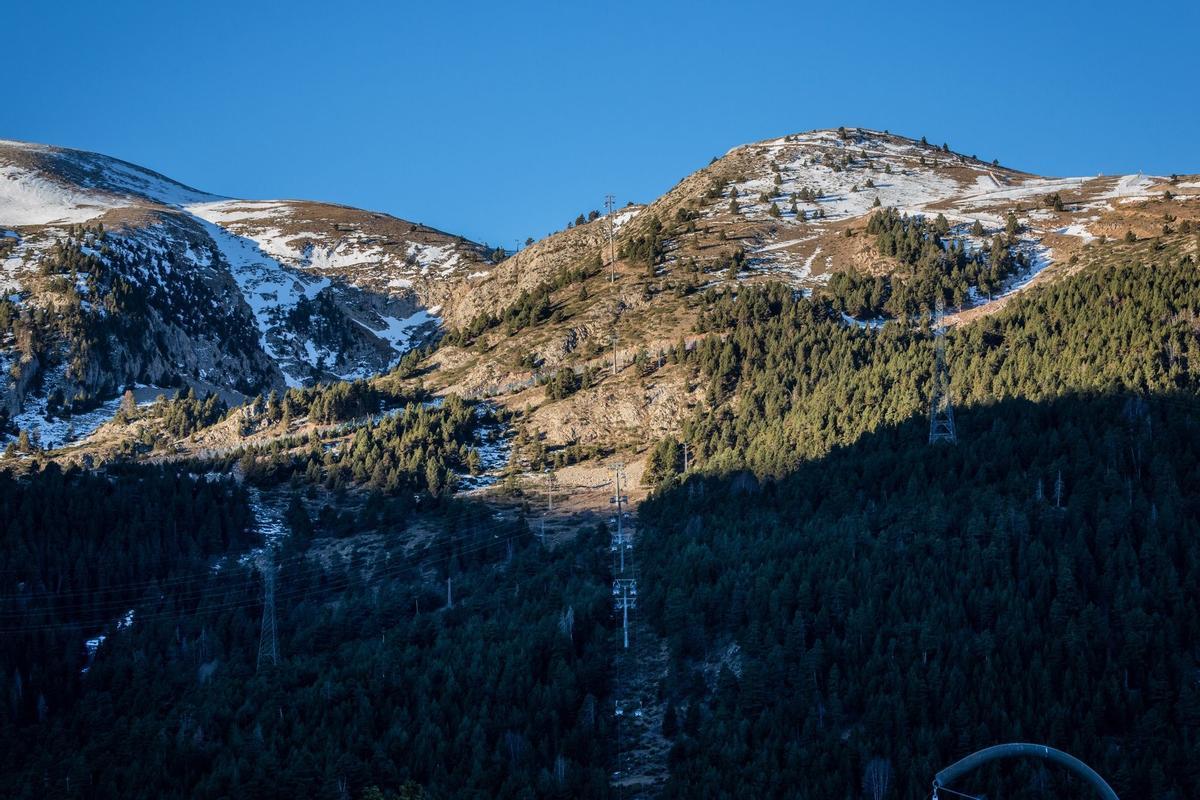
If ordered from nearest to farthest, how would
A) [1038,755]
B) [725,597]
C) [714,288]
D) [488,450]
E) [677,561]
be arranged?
[1038,755]
[725,597]
[677,561]
[488,450]
[714,288]

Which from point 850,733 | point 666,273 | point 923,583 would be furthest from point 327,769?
point 666,273

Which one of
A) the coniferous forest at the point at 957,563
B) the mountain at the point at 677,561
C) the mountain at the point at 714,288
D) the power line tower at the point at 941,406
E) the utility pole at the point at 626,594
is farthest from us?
the mountain at the point at 714,288

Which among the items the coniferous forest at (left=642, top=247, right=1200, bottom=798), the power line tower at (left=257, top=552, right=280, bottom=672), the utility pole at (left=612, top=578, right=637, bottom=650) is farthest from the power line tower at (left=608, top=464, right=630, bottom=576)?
the power line tower at (left=257, top=552, right=280, bottom=672)

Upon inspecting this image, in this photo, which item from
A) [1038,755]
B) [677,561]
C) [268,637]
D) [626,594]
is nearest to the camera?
[1038,755]

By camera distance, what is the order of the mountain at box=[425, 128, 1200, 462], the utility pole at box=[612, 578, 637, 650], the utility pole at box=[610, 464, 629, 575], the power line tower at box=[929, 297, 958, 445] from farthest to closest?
the mountain at box=[425, 128, 1200, 462] < the utility pole at box=[610, 464, 629, 575] < the power line tower at box=[929, 297, 958, 445] < the utility pole at box=[612, 578, 637, 650]

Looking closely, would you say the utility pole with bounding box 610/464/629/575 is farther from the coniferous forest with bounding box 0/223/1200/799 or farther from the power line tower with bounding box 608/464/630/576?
the coniferous forest with bounding box 0/223/1200/799

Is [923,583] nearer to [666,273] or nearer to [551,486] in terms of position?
[551,486]

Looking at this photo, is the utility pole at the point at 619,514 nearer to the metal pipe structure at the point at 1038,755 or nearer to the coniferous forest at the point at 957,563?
the coniferous forest at the point at 957,563

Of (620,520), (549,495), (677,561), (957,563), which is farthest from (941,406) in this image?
(549,495)

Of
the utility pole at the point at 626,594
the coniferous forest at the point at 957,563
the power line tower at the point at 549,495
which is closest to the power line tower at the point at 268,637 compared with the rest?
the utility pole at the point at 626,594

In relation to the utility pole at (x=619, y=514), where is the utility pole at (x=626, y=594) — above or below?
below

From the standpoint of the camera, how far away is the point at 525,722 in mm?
88688

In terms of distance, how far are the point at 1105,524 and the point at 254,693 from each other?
6196 centimetres

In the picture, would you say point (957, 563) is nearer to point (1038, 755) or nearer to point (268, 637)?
point (268, 637)
